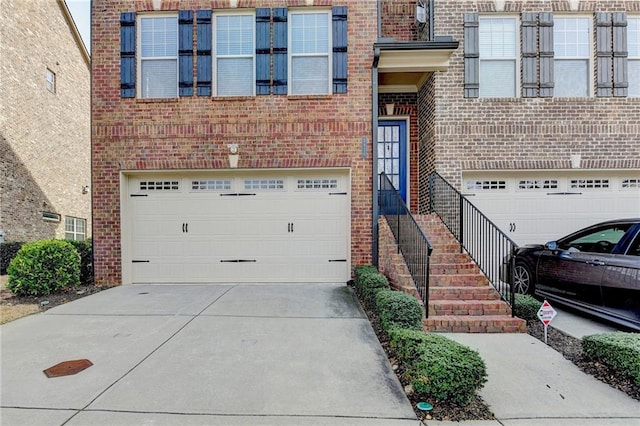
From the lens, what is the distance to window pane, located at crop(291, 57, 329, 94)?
7.20 metres

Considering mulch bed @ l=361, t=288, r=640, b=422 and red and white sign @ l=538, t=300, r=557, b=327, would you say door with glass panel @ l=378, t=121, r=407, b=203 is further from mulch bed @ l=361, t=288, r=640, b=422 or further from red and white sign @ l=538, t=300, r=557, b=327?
red and white sign @ l=538, t=300, r=557, b=327

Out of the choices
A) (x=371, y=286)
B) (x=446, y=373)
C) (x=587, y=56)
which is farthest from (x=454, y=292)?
(x=587, y=56)

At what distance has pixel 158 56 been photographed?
7266 millimetres

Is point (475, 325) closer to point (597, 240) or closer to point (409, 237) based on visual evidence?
point (409, 237)

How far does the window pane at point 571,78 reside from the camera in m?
7.21

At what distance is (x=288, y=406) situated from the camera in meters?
2.74

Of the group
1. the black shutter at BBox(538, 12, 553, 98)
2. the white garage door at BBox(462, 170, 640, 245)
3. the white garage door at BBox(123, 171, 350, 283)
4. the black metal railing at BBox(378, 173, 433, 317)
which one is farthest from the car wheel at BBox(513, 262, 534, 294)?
the black shutter at BBox(538, 12, 553, 98)

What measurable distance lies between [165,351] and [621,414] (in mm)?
4267

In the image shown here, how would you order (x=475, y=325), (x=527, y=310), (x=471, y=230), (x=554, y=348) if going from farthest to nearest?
1. (x=471, y=230)
2. (x=527, y=310)
3. (x=475, y=325)
4. (x=554, y=348)

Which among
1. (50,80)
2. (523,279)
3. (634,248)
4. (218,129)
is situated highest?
(50,80)

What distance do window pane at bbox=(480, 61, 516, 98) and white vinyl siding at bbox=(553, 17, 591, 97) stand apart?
899mm

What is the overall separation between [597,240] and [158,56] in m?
8.76

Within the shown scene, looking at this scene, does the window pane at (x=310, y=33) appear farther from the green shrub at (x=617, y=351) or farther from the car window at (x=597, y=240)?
the green shrub at (x=617, y=351)

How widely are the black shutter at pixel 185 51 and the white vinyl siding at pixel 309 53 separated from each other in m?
2.10
